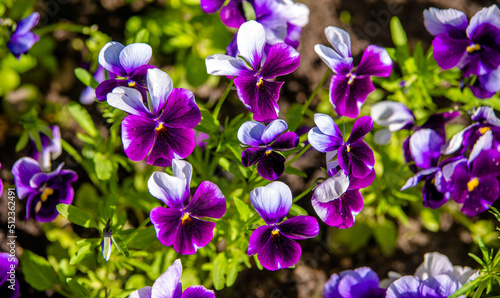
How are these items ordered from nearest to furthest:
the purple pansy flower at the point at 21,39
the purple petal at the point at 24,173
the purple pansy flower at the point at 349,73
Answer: the purple pansy flower at the point at 349,73 < the purple petal at the point at 24,173 < the purple pansy flower at the point at 21,39

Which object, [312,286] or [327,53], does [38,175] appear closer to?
[327,53]

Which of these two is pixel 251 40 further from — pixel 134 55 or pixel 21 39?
pixel 21 39

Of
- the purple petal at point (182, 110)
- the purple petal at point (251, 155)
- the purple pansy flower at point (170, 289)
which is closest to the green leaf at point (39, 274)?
the purple pansy flower at point (170, 289)

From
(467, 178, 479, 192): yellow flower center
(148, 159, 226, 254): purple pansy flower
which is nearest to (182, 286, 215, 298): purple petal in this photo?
(148, 159, 226, 254): purple pansy flower

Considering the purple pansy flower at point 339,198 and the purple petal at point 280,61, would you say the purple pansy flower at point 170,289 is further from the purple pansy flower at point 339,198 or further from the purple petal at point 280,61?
the purple petal at point 280,61

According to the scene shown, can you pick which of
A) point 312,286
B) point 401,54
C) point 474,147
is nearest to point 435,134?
point 474,147

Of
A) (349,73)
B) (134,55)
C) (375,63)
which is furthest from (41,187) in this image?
(375,63)

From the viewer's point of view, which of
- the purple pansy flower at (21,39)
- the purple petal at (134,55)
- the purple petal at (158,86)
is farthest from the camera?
the purple pansy flower at (21,39)
